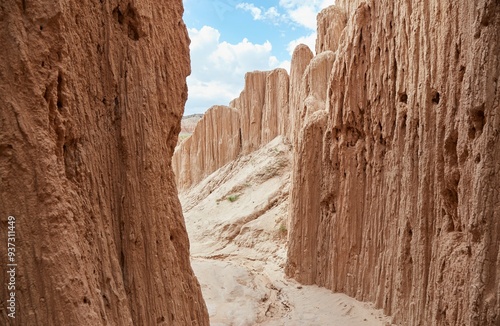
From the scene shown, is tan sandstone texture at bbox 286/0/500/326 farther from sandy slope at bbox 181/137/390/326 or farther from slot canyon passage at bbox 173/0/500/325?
sandy slope at bbox 181/137/390/326

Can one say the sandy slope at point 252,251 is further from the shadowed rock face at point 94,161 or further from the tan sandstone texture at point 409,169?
the shadowed rock face at point 94,161

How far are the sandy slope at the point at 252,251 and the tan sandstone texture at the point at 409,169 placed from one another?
2.69 feet

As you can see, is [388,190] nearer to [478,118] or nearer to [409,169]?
[409,169]

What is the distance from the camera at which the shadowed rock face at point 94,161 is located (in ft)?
12.1

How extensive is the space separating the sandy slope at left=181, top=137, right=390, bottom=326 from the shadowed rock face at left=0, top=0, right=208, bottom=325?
4.99 metres

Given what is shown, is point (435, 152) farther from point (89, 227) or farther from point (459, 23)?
point (89, 227)

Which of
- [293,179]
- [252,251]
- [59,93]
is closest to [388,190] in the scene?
[293,179]

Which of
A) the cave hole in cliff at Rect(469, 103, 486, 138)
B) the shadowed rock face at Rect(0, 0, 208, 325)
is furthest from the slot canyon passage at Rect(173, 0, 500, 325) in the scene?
the shadowed rock face at Rect(0, 0, 208, 325)

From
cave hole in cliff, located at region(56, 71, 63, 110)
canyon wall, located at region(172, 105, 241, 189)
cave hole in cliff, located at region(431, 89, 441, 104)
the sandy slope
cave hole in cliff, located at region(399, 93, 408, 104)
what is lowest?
the sandy slope

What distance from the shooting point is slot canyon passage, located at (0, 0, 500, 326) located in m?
3.79

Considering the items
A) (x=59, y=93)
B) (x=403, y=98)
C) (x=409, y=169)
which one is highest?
(x=403, y=98)

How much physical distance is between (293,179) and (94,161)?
9669 mm

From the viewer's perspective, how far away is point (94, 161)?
16.0 ft

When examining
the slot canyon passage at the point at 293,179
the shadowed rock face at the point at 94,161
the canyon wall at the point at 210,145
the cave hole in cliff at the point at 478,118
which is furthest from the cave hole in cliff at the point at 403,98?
Result: the canyon wall at the point at 210,145
